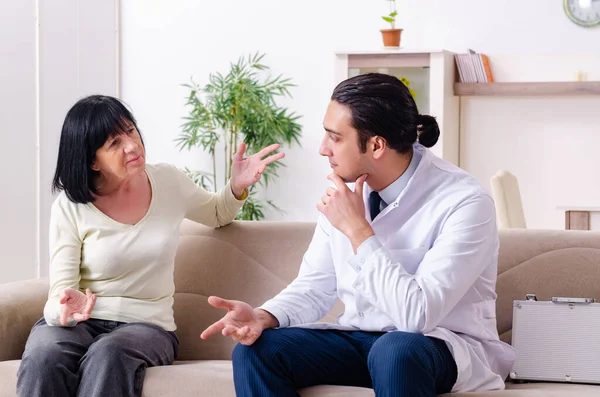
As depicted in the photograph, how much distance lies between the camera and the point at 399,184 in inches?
91.7

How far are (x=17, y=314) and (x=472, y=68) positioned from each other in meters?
4.26

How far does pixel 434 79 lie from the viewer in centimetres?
593

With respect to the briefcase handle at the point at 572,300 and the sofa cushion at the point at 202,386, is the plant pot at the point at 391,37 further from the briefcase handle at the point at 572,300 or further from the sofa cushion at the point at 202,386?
the sofa cushion at the point at 202,386

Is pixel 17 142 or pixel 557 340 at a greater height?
pixel 17 142

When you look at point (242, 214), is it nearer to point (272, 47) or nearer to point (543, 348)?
point (272, 47)

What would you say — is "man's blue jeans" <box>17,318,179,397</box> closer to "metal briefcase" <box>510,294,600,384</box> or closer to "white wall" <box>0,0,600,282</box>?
"metal briefcase" <box>510,294,600,384</box>

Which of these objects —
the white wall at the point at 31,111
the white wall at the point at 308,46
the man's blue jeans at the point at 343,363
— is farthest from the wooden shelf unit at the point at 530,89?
the man's blue jeans at the point at 343,363

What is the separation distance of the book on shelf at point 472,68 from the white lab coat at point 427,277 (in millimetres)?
3963

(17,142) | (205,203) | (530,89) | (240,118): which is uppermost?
(530,89)

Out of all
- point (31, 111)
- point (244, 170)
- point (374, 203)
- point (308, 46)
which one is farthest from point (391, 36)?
point (374, 203)

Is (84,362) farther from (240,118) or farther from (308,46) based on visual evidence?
(308,46)

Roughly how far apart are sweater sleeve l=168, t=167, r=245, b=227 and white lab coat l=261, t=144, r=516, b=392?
449 mm

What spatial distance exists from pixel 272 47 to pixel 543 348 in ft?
15.0

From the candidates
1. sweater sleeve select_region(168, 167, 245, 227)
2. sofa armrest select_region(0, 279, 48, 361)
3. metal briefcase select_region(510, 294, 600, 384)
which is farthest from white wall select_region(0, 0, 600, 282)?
metal briefcase select_region(510, 294, 600, 384)
